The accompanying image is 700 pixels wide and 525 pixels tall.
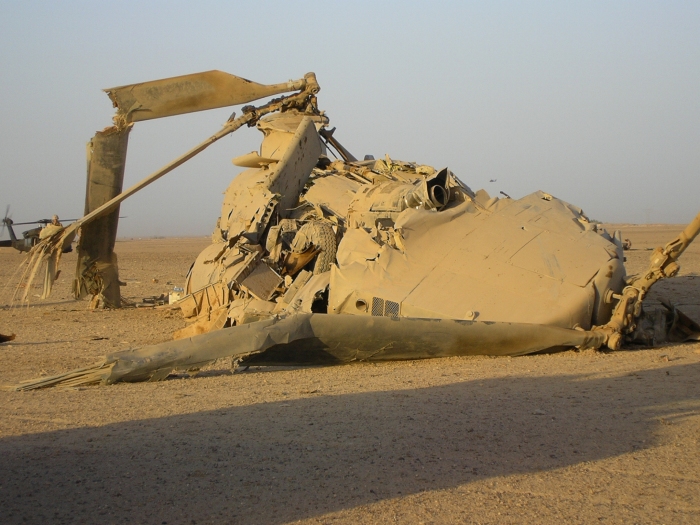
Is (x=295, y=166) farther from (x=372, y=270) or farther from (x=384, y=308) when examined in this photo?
(x=384, y=308)

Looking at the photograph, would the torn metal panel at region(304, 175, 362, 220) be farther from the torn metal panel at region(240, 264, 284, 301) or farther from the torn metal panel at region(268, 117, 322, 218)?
the torn metal panel at region(240, 264, 284, 301)

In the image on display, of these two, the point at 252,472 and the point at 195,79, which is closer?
the point at 252,472

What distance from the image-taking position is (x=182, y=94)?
11555 millimetres

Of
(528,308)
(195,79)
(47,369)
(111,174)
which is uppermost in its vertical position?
(195,79)

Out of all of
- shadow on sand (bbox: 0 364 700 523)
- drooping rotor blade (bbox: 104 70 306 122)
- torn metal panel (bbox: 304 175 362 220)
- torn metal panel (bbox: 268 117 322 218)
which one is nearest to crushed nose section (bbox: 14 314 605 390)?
shadow on sand (bbox: 0 364 700 523)

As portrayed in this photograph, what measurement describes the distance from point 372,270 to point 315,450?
4018mm

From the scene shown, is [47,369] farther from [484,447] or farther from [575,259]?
[575,259]

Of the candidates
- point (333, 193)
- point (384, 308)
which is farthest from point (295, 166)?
point (384, 308)

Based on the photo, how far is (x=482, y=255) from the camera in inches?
324

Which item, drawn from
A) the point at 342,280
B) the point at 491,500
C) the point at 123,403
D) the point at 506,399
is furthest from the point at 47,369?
the point at 491,500

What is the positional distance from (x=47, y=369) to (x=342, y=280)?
3111 mm

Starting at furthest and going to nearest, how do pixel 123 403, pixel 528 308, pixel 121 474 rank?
pixel 528 308
pixel 123 403
pixel 121 474

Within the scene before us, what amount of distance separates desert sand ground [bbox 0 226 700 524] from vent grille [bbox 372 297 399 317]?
752mm

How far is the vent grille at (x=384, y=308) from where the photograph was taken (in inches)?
311
